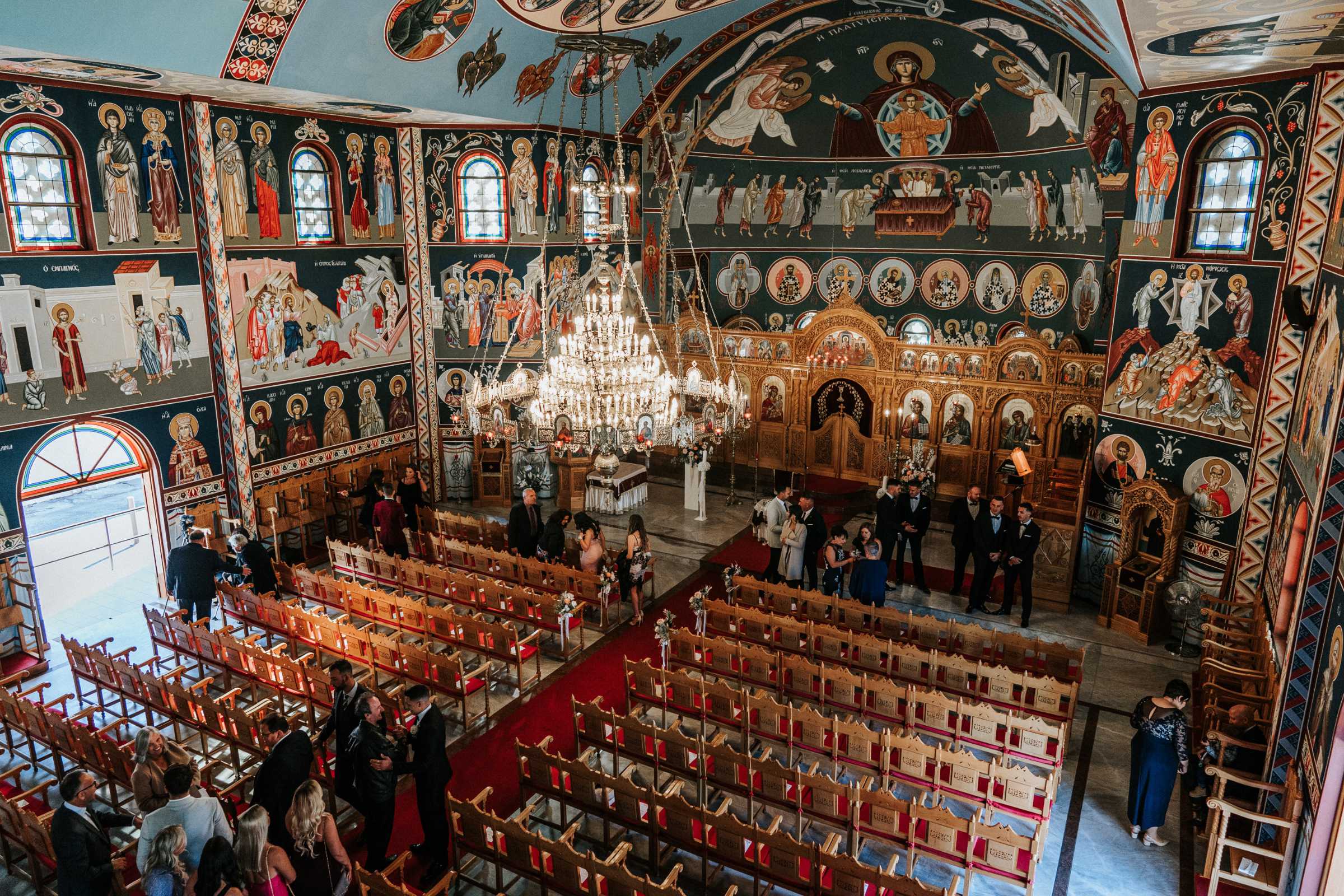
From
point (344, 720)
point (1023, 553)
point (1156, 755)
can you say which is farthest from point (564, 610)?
point (1156, 755)

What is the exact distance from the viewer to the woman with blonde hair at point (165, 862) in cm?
559

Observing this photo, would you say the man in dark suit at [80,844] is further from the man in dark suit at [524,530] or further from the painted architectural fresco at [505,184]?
the painted architectural fresco at [505,184]

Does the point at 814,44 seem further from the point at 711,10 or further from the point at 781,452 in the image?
the point at 781,452

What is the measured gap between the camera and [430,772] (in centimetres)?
720

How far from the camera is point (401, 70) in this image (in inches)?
516

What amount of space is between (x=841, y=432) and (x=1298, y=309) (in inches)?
380

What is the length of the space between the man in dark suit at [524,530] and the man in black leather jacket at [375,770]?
20.2ft

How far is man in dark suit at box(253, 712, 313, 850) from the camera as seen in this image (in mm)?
6879

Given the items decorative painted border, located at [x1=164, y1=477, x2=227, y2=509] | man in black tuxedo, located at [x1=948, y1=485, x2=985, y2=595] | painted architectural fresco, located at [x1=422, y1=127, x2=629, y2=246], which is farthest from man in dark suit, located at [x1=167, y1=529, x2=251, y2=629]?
man in black tuxedo, located at [x1=948, y1=485, x2=985, y2=595]

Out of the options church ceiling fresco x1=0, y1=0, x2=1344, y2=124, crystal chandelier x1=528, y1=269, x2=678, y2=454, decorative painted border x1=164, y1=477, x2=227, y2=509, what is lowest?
decorative painted border x1=164, y1=477, x2=227, y2=509

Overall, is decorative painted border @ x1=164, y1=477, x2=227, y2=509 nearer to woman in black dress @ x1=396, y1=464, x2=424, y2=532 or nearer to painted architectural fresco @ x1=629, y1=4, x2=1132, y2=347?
woman in black dress @ x1=396, y1=464, x2=424, y2=532

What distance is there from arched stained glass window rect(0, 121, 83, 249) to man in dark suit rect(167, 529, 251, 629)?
15.2ft

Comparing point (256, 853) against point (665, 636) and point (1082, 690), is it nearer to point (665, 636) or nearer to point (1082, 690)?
point (665, 636)

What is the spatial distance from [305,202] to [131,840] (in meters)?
10.9
